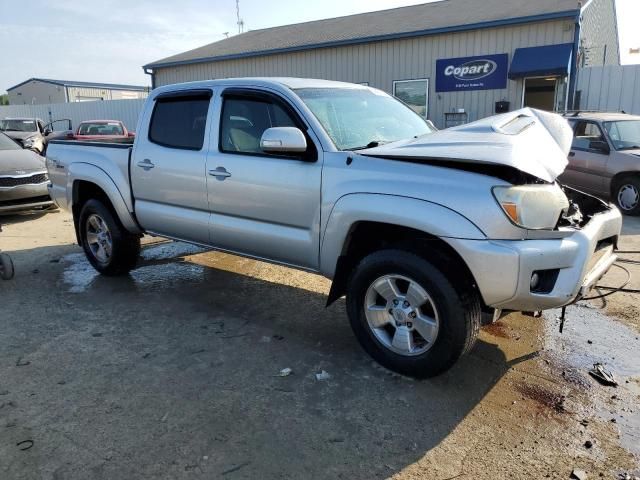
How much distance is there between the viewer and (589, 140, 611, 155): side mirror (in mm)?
9125

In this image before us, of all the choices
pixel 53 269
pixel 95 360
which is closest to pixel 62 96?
pixel 53 269

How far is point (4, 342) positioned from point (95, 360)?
2.95 ft

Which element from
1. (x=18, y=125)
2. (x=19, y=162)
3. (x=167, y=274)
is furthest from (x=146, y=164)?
(x=18, y=125)

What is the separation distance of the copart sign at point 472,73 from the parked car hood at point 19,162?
1081cm

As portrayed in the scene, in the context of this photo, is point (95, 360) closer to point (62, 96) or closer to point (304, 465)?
point (304, 465)

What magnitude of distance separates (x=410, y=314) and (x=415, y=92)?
536 inches

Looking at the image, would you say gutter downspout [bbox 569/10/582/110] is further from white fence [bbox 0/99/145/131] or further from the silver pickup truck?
white fence [bbox 0/99/145/131]

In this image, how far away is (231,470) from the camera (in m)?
2.53

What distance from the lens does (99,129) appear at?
16.8m

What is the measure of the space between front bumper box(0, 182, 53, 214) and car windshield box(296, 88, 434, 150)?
6375 millimetres

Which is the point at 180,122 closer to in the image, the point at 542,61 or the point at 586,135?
the point at 586,135

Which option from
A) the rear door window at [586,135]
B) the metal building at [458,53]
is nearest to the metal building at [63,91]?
the metal building at [458,53]

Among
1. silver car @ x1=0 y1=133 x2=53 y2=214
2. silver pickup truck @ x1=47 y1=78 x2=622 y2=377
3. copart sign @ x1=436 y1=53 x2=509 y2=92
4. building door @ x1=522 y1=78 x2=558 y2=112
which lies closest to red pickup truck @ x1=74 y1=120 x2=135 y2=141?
silver car @ x1=0 y1=133 x2=53 y2=214

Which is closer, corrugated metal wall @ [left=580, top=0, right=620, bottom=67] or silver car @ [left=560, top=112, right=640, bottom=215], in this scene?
silver car @ [left=560, top=112, right=640, bottom=215]
